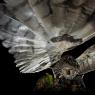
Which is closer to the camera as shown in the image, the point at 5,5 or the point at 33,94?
the point at 5,5

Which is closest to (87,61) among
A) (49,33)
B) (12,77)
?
(49,33)

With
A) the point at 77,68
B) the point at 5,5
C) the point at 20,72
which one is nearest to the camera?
the point at 5,5

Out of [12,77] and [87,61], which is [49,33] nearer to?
[87,61]

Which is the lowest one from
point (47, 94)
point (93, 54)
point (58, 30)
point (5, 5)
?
point (47, 94)

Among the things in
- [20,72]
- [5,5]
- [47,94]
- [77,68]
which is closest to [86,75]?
[77,68]

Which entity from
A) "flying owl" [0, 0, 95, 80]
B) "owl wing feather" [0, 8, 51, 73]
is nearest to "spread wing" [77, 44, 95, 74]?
"flying owl" [0, 0, 95, 80]

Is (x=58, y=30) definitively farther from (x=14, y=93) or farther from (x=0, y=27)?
(x=14, y=93)
